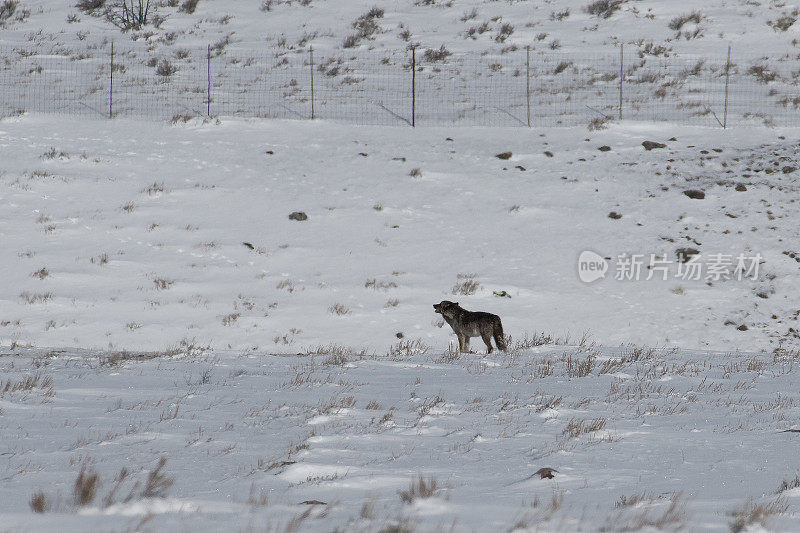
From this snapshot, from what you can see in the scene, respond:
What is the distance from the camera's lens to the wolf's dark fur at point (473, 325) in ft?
33.0


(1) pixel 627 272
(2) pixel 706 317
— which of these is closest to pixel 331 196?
(1) pixel 627 272

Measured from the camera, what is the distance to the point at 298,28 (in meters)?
38.2

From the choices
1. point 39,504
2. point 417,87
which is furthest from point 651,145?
point 39,504

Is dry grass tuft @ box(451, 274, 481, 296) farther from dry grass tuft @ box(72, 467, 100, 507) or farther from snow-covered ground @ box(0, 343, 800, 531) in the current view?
dry grass tuft @ box(72, 467, 100, 507)

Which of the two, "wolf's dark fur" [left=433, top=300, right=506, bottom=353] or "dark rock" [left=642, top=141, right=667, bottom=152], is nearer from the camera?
"wolf's dark fur" [left=433, top=300, right=506, bottom=353]

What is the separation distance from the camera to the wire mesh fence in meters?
25.9

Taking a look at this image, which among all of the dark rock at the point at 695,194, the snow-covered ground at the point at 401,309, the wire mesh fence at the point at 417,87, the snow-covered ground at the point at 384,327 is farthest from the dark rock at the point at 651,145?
the dark rock at the point at 695,194

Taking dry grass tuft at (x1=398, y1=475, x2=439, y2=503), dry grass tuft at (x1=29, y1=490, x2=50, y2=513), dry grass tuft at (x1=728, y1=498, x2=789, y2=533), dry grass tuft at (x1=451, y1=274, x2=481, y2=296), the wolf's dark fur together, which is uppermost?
dry grass tuft at (x1=29, y1=490, x2=50, y2=513)

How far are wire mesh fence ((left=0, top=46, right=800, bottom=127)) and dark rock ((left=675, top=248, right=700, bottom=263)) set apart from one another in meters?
8.94

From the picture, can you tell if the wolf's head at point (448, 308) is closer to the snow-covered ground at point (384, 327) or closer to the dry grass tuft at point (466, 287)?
the snow-covered ground at point (384, 327)

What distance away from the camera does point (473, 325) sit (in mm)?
10242

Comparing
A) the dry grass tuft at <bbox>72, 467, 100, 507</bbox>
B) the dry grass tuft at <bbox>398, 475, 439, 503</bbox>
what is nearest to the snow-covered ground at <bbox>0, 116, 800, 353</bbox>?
the dry grass tuft at <bbox>398, 475, 439, 503</bbox>

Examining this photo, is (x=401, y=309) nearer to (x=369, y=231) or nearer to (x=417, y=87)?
(x=369, y=231)

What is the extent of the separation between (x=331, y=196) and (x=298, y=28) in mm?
22019
